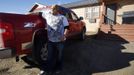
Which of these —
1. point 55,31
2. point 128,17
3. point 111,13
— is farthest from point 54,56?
point 111,13

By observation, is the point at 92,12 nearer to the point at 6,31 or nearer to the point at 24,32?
the point at 24,32

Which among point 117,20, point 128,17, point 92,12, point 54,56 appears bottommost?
point 54,56

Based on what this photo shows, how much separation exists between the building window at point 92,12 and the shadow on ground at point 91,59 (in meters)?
12.0

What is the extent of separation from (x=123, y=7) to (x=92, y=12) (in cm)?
500

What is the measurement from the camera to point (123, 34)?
→ 13992mm

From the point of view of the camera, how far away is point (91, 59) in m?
8.49

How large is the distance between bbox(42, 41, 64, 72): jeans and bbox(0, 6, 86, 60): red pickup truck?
0.33 meters

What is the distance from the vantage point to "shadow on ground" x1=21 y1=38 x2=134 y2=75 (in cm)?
742

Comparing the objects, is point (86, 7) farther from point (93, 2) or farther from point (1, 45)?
point (1, 45)

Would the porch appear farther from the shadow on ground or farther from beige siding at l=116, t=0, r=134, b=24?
the shadow on ground

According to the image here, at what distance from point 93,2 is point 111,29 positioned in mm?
8171

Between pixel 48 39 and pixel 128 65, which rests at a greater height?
pixel 48 39

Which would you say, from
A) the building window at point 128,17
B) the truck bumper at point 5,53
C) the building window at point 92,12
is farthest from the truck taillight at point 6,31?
the building window at point 92,12

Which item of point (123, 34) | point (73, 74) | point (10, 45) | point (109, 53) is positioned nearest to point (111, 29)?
point (123, 34)
